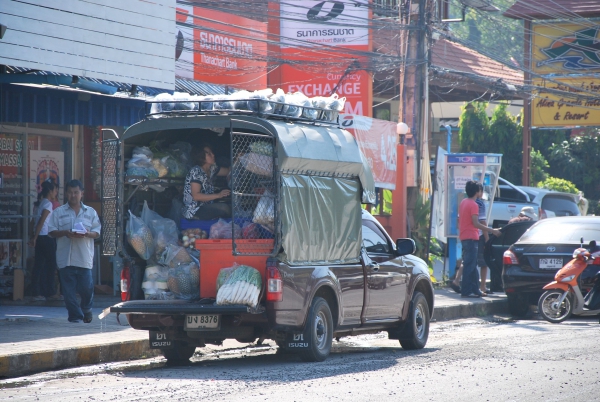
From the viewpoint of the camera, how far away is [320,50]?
2205cm

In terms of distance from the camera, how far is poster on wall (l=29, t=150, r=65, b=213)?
15648 millimetres

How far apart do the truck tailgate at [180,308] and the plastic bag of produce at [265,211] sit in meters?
0.92

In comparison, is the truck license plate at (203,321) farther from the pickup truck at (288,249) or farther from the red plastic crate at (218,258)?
the red plastic crate at (218,258)

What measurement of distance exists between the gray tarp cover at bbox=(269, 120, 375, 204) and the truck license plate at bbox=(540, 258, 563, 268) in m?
5.02

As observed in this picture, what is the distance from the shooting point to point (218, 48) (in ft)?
64.2

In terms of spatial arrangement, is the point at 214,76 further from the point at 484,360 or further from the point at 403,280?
the point at 484,360

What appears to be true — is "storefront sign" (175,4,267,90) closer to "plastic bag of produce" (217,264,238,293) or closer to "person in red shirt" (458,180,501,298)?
"person in red shirt" (458,180,501,298)

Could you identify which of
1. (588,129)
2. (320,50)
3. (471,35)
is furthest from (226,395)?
(471,35)

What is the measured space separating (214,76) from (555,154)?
76.9 ft

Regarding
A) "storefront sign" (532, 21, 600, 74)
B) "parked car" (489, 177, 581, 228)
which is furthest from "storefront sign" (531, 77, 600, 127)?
"parked car" (489, 177, 581, 228)

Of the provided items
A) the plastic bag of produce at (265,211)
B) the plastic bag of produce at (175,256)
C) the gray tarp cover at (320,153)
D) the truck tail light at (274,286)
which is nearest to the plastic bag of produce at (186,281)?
the plastic bag of produce at (175,256)

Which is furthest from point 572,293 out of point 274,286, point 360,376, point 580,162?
point 580,162

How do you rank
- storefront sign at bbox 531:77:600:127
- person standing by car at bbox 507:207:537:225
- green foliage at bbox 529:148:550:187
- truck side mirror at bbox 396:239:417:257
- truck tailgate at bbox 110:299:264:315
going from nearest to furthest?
truck tailgate at bbox 110:299:264:315
truck side mirror at bbox 396:239:417:257
person standing by car at bbox 507:207:537:225
storefront sign at bbox 531:77:600:127
green foliage at bbox 529:148:550:187

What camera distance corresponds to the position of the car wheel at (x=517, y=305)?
50.2ft
